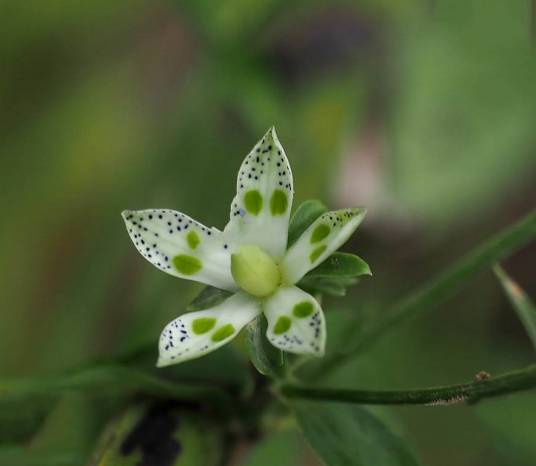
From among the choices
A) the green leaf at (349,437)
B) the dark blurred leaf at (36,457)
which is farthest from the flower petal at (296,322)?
the dark blurred leaf at (36,457)

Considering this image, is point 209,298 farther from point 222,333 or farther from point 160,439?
point 160,439

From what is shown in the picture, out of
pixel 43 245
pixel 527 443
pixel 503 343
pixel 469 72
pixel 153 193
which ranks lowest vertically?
pixel 527 443

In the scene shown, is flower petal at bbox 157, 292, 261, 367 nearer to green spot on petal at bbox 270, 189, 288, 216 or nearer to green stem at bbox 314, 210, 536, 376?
green spot on petal at bbox 270, 189, 288, 216

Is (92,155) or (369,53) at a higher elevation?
(92,155)

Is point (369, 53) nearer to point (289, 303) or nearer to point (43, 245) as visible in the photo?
point (43, 245)

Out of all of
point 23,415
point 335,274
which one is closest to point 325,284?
point 335,274

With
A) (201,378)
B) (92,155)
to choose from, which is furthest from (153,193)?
(201,378)
